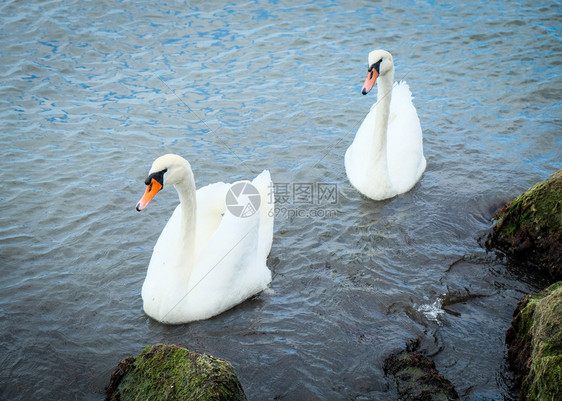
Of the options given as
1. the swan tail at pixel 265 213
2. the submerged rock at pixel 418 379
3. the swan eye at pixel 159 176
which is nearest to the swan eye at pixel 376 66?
the swan tail at pixel 265 213

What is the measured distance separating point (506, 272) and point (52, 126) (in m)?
7.47

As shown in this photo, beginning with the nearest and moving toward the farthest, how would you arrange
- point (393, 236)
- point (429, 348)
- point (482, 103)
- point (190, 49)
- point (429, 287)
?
point (429, 348) → point (429, 287) → point (393, 236) → point (482, 103) → point (190, 49)

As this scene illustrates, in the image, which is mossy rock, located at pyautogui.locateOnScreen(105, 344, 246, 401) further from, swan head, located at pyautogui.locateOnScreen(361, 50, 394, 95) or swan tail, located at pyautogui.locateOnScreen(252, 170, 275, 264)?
swan head, located at pyautogui.locateOnScreen(361, 50, 394, 95)

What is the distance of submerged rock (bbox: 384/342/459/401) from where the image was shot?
4.55 metres

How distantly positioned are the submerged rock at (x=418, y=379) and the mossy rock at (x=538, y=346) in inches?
23.4

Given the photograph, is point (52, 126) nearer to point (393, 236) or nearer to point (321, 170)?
point (321, 170)

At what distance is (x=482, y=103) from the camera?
1032 cm

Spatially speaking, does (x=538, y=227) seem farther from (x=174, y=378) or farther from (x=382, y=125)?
(x=174, y=378)

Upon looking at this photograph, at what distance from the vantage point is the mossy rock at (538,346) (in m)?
3.86

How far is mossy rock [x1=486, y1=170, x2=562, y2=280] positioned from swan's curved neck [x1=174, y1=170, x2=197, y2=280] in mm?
3656

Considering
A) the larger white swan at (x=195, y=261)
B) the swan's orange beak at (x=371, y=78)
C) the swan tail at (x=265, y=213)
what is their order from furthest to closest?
the swan's orange beak at (x=371, y=78), the swan tail at (x=265, y=213), the larger white swan at (x=195, y=261)

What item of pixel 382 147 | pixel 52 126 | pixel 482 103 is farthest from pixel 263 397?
pixel 482 103

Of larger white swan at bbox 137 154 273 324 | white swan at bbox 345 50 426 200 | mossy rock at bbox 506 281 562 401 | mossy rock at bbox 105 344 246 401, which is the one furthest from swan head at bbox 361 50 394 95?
mossy rock at bbox 105 344 246 401

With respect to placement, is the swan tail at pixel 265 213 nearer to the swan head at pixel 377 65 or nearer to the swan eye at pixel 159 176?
the swan eye at pixel 159 176
